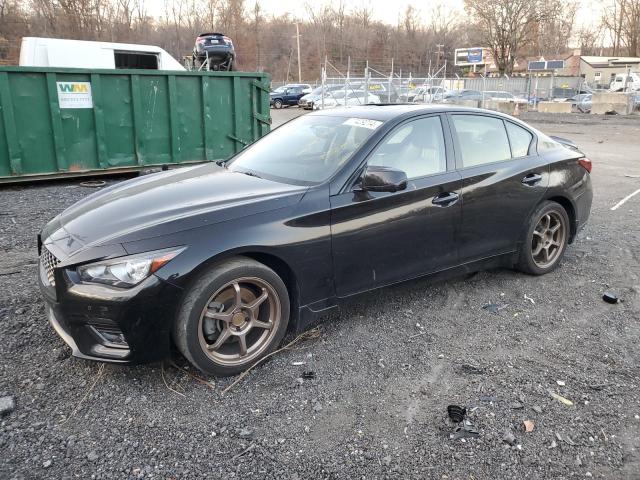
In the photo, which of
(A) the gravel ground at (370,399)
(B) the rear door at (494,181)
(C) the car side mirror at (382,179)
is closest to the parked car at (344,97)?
(B) the rear door at (494,181)

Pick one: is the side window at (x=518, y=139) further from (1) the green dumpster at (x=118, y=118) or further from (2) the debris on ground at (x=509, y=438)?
(1) the green dumpster at (x=118, y=118)

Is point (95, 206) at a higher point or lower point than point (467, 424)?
higher

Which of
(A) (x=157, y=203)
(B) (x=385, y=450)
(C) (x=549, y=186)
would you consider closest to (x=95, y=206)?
(A) (x=157, y=203)

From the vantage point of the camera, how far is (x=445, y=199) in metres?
4.12

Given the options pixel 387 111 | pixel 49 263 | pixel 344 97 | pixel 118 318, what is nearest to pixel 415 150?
pixel 387 111

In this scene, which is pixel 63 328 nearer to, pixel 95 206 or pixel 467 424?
pixel 95 206

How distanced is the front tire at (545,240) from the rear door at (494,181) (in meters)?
0.14

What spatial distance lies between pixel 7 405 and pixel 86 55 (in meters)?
9.94

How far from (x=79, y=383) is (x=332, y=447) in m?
1.58

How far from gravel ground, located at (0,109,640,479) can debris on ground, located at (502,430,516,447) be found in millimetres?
23

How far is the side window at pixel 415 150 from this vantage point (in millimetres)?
3928

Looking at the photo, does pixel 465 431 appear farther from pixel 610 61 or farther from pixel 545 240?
pixel 610 61

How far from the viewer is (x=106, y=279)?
2939mm

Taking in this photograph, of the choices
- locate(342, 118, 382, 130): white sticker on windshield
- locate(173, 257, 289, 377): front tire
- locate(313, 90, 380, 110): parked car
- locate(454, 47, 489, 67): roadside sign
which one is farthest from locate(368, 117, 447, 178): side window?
locate(454, 47, 489, 67): roadside sign
